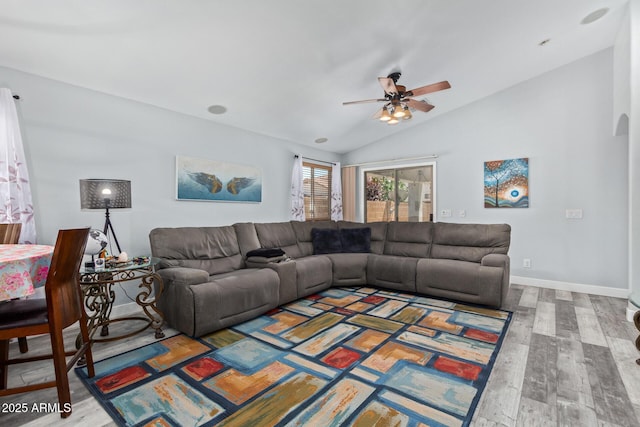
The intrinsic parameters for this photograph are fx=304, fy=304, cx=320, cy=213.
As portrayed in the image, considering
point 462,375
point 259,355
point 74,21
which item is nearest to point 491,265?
point 462,375

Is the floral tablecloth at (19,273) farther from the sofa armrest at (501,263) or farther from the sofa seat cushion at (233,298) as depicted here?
the sofa armrest at (501,263)

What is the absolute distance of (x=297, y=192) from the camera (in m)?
5.44

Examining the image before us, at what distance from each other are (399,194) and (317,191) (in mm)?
1657

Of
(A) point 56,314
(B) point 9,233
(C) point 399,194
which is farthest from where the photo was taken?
(C) point 399,194

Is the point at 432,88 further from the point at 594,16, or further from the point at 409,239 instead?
the point at 409,239

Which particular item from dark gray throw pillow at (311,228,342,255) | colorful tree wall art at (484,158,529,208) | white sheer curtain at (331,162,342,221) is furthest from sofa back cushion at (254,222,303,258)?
colorful tree wall art at (484,158,529,208)

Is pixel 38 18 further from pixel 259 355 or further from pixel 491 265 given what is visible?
pixel 491 265

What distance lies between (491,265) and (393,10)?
2890 mm

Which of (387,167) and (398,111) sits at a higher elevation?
(398,111)

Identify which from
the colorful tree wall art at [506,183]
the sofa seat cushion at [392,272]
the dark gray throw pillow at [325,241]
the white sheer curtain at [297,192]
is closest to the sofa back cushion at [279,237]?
the dark gray throw pillow at [325,241]

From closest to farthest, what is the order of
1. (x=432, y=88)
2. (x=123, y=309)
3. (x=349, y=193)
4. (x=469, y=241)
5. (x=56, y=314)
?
1. (x=56, y=314)
2. (x=432, y=88)
3. (x=123, y=309)
4. (x=469, y=241)
5. (x=349, y=193)

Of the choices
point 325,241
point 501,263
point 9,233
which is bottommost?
point 501,263

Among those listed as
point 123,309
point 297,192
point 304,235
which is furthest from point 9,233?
point 297,192

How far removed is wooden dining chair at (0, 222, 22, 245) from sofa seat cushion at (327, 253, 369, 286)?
3.30 metres
